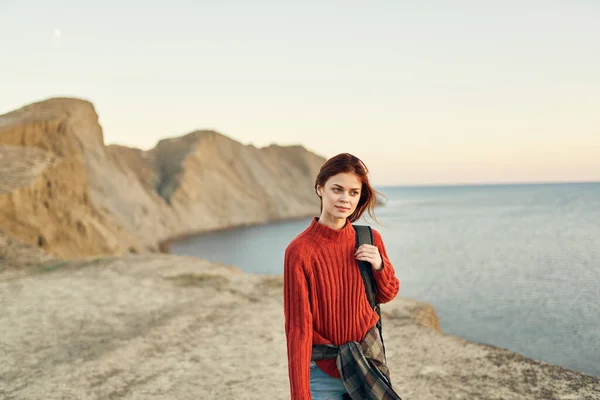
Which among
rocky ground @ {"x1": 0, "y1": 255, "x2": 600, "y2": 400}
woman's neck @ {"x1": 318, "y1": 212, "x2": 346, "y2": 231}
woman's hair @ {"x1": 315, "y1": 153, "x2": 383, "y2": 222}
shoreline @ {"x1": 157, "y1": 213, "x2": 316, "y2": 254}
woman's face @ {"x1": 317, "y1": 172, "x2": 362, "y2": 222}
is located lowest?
shoreline @ {"x1": 157, "y1": 213, "x2": 316, "y2": 254}

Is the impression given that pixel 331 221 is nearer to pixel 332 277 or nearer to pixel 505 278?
pixel 332 277

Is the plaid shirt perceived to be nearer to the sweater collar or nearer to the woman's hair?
the sweater collar

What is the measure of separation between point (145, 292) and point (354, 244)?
7.71 meters

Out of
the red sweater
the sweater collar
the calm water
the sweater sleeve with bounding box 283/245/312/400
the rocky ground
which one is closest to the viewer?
the sweater sleeve with bounding box 283/245/312/400

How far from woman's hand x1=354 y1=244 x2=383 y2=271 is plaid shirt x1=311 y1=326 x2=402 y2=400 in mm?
420

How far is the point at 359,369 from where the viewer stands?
227cm

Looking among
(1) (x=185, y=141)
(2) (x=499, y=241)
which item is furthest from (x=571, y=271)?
(1) (x=185, y=141)

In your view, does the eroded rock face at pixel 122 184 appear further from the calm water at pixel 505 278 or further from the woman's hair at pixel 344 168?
the woman's hair at pixel 344 168

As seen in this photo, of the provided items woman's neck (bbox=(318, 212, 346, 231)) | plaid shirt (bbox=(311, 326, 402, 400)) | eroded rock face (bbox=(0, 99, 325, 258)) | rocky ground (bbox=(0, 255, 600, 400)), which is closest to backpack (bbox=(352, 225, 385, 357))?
woman's neck (bbox=(318, 212, 346, 231))

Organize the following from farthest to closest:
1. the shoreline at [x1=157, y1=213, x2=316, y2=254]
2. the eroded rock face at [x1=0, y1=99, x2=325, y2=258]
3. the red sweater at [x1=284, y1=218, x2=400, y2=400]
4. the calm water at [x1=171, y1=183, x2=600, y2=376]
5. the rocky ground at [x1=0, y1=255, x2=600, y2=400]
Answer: the shoreline at [x1=157, y1=213, x2=316, y2=254] → the eroded rock face at [x1=0, y1=99, x2=325, y2=258] → the calm water at [x1=171, y1=183, x2=600, y2=376] → the rocky ground at [x1=0, y1=255, x2=600, y2=400] → the red sweater at [x1=284, y1=218, x2=400, y2=400]

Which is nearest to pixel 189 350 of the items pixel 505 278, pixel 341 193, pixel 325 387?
pixel 325 387

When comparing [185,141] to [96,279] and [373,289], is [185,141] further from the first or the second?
[373,289]

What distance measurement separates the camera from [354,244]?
2.44 m

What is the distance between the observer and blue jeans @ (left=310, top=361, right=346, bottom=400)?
2348 millimetres
